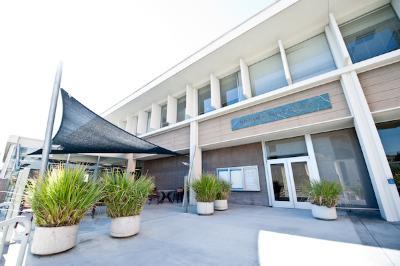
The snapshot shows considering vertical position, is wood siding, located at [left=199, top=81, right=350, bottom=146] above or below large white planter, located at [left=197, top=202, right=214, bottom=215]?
above

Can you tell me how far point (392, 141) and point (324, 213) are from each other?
346 centimetres

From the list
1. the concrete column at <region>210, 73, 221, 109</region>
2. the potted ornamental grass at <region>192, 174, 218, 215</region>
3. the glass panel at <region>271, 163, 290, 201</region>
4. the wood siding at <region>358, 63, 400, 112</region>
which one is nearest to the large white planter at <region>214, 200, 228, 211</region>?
the potted ornamental grass at <region>192, 174, 218, 215</region>

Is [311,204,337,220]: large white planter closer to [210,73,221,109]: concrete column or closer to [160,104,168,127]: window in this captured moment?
[210,73,221,109]: concrete column

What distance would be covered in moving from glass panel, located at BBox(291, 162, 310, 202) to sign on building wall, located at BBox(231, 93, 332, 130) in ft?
6.79

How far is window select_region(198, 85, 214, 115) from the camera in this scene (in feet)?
30.1

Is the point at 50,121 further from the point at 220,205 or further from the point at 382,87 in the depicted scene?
the point at 382,87

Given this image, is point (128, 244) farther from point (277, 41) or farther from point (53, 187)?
point (277, 41)

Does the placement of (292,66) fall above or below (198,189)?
above

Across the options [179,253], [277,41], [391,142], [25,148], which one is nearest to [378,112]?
[391,142]

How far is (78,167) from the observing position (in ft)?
10.3

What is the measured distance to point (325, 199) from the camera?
459 centimetres

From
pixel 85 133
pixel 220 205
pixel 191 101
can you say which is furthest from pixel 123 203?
pixel 191 101

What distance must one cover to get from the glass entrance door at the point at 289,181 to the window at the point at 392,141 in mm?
2221

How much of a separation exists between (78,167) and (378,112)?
7.44 m
